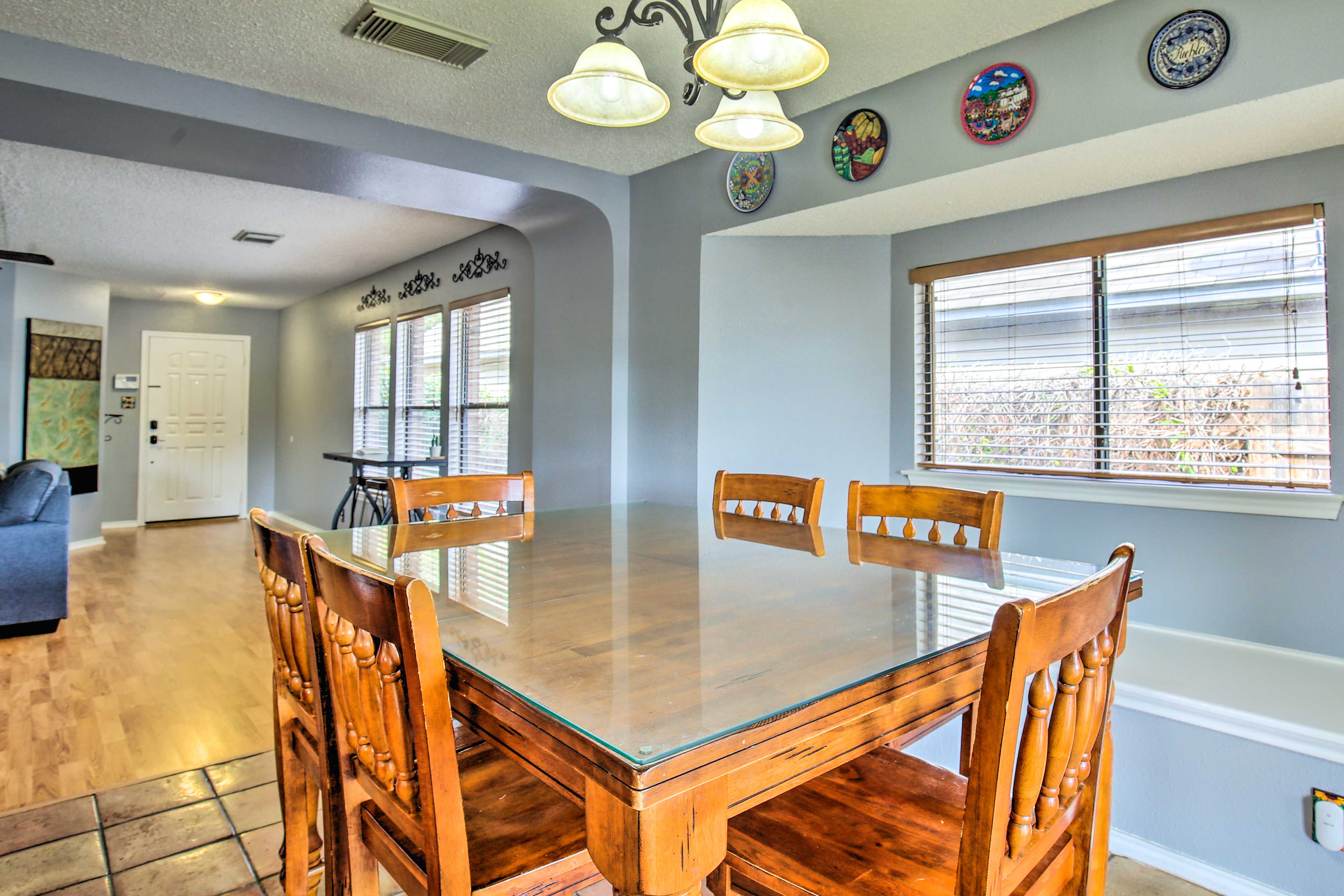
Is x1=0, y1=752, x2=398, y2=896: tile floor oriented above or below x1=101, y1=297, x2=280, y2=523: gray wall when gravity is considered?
below

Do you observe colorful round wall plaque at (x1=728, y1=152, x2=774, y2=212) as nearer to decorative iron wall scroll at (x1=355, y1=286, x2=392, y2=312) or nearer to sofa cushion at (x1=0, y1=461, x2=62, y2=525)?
sofa cushion at (x1=0, y1=461, x2=62, y2=525)

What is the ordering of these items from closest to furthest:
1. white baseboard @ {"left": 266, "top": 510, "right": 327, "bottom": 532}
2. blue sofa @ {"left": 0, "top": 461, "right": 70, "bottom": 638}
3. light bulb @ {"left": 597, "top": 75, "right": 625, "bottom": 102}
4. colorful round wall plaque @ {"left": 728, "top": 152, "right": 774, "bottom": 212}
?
light bulb @ {"left": 597, "top": 75, "right": 625, "bottom": 102}
colorful round wall plaque @ {"left": 728, "top": 152, "right": 774, "bottom": 212}
blue sofa @ {"left": 0, "top": 461, "right": 70, "bottom": 638}
white baseboard @ {"left": 266, "top": 510, "right": 327, "bottom": 532}

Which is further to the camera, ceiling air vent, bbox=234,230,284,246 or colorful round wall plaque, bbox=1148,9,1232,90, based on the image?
ceiling air vent, bbox=234,230,284,246

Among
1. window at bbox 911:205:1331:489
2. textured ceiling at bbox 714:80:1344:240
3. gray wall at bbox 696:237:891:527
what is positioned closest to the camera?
textured ceiling at bbox 714:80:1344:240

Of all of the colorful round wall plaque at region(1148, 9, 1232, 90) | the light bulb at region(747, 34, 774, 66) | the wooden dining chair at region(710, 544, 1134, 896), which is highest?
the colorful round wall plaque at region(1148, 9, 1232, 90)

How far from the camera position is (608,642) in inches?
42.0

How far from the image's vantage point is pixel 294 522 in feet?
26.3

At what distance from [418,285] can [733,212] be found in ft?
11.5

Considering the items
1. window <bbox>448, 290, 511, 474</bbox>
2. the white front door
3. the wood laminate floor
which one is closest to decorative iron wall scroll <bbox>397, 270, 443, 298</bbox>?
window <bbox>448, 290, 511, 474</bbox>

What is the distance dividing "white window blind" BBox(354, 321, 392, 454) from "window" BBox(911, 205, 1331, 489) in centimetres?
472

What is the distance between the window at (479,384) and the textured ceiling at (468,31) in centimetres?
205

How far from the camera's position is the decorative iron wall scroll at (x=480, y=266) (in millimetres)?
4941

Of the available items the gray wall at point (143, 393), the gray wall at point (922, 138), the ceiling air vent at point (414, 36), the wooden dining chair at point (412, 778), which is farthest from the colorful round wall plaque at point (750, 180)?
the gray wall at point (143, 393)

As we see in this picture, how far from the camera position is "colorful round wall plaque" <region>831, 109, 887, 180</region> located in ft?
8.94
